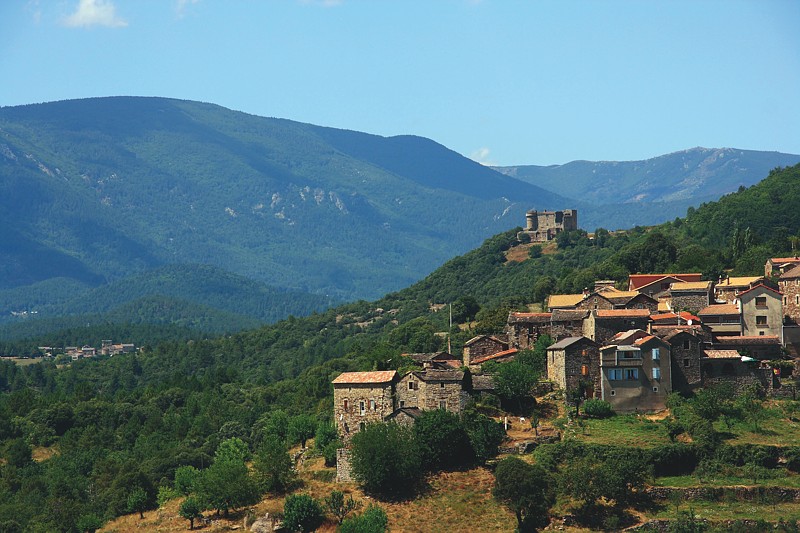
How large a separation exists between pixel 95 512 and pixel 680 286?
164 ft

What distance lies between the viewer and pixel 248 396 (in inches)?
5866

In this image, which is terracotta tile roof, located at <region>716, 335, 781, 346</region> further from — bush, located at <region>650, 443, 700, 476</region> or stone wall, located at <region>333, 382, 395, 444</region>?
stone wall, located at <region>333, 382, 395, 444</region>

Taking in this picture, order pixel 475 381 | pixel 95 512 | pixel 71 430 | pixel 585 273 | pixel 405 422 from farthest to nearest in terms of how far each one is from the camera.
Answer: pixel 71 430 → pixel 585 273 → pixel 95 512 → pixel 475 381 → pixel 405 422

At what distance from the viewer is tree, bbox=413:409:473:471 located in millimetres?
74812

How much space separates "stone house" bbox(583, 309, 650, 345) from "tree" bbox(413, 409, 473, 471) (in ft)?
51.1

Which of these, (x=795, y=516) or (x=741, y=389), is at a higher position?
(x=741, y=389)

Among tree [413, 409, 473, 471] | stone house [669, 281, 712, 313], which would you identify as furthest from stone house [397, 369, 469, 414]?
stone house [669, 281, 712, 313]

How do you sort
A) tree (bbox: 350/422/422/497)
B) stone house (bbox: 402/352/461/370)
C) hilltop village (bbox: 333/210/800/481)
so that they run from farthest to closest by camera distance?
stone house (bbox: 402/352/461/370) < hilltop village (bbox: 333/210/800/481) < tree (bbox: 350/422/422/497)

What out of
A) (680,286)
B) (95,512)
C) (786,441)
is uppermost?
(680,286)

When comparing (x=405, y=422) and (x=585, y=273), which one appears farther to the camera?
(x=585, y=273)

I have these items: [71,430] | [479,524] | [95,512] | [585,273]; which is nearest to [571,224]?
[585,273]

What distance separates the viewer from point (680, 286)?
3885 inches

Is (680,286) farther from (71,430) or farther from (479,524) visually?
(71,430)

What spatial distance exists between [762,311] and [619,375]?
621 inches
